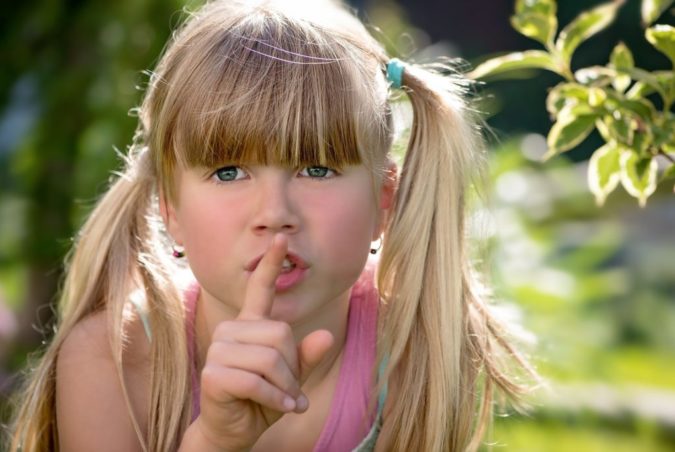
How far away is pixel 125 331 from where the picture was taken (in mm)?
2229

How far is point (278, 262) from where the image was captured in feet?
5.62

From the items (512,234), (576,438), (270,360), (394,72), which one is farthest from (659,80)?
(512,234)

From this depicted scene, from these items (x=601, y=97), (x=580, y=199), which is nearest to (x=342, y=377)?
(x=601, y=97)

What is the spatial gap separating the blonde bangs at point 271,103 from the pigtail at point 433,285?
24cm

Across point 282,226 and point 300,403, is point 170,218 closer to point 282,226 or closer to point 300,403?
point 282,226

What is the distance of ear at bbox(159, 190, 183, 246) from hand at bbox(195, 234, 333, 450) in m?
0.40

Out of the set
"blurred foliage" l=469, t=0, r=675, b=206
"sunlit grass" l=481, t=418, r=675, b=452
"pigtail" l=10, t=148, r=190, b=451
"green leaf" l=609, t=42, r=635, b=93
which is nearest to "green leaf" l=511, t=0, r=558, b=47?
"blurred foliage" l=469, t=0, r=675, b=206

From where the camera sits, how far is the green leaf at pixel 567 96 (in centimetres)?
186

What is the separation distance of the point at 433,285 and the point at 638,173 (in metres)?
0.52

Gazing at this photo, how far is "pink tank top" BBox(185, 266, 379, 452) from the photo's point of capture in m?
2.22

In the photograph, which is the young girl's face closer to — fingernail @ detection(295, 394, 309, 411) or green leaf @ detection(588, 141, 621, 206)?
fingernail @ detection(295, 394, 309, 411)

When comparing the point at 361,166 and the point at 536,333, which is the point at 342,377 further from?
the point at 536,333

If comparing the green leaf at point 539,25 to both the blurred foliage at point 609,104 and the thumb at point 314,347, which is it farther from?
the thumb at point 314,347

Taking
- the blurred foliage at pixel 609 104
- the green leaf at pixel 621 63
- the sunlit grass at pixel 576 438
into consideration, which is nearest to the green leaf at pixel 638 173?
the blurred foliage at pixel 609 104
